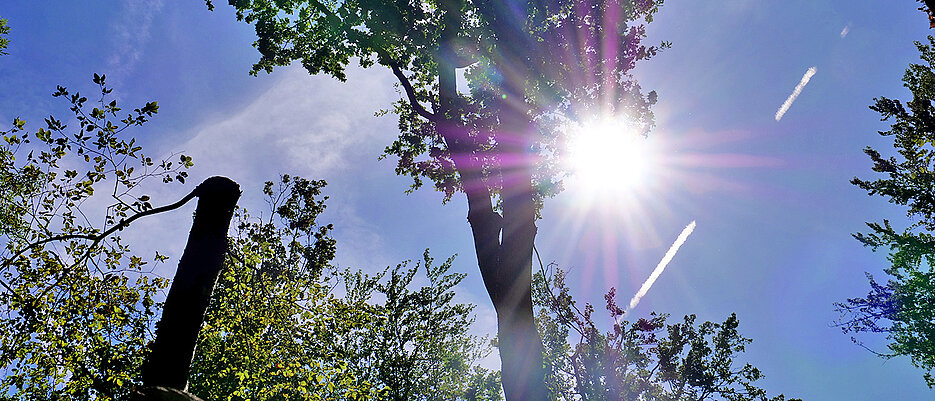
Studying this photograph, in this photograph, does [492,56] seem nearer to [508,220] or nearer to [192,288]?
[508,220]

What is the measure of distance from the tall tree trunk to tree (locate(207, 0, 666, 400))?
2cm

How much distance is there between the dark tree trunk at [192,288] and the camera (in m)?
4.34

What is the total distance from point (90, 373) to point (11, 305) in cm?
164

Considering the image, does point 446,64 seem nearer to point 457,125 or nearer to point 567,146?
point 457,125

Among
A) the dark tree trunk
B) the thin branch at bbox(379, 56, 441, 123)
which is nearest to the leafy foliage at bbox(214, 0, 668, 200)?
the thin branch at bbox(379, 56, 441, 123)

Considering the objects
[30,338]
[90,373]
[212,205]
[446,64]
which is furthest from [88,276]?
[446,64]

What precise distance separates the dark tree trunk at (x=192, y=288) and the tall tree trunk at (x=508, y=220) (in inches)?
193

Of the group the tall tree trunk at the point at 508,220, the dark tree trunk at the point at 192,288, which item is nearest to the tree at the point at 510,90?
the tall tree trunk at the point at 508,220

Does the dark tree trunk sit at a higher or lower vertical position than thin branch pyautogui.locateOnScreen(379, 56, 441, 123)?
lower

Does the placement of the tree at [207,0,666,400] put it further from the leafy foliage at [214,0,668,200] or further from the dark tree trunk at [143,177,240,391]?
the dark tree trunk at [143,177,240,391]

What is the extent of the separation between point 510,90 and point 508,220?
326cm

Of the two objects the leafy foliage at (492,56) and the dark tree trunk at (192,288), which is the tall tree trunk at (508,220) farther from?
the dark tree trunk at (192,288)

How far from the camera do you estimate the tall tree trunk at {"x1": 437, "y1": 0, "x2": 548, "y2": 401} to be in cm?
759

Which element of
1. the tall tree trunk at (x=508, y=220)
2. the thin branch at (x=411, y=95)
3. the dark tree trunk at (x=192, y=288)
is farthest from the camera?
the thin branch at (x=411, y=95)
